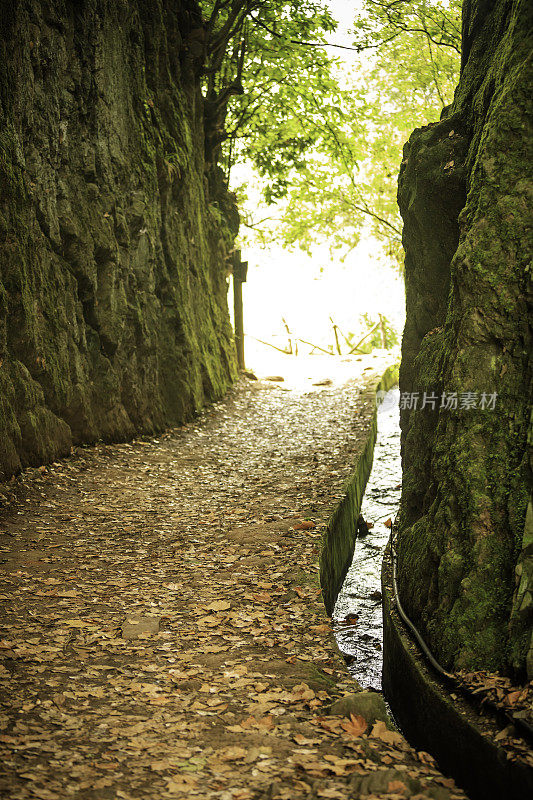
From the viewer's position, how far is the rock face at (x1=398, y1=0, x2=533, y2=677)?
456 centimetres

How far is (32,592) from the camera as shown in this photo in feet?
18.0

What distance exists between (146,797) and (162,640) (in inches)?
68.9

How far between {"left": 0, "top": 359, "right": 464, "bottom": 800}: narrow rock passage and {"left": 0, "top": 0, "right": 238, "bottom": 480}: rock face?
3.93 feet

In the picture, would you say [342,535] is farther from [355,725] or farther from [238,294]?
[238,294]

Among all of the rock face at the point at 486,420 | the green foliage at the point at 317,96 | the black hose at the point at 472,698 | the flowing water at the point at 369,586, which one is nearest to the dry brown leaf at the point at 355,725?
the black hose at the point at 472,698

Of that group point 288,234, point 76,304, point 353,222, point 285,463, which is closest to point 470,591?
point 285,463

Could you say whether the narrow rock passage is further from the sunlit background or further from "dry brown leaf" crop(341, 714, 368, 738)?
the sunlit background

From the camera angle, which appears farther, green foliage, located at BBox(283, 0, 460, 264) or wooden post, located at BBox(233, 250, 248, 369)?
wooden post, located at BBox(233, 250, 248, 369)

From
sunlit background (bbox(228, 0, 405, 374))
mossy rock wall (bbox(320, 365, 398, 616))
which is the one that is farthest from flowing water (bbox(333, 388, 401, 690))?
sunlit background (bbox(228, 0, 405, 374))

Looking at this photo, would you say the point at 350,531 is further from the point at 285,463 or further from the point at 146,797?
the point at 146,797

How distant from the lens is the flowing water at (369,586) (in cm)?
652

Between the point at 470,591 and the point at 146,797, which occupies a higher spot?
the point at 470,591

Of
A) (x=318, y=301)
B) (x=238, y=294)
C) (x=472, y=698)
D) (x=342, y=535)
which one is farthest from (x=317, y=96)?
(x=318, y=301)

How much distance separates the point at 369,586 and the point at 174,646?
3923mm
